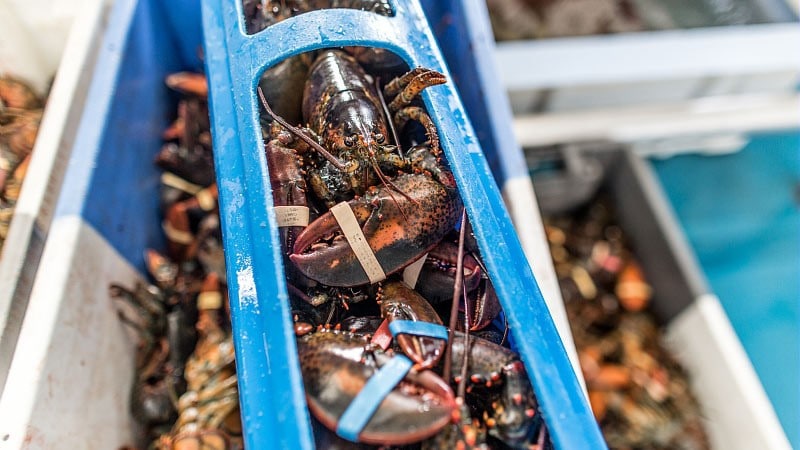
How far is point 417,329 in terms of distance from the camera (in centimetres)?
92

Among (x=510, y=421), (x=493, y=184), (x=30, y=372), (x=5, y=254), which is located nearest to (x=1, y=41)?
(x=5, y=254)

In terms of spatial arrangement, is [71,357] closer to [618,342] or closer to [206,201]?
[206,201]

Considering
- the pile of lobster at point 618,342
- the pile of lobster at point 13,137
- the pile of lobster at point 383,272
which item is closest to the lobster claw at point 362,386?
the pile of lobster at point 383,272

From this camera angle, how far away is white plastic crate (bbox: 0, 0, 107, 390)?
1.23 meters

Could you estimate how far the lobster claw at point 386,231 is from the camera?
102 cm

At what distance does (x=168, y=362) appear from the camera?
150 centimetres

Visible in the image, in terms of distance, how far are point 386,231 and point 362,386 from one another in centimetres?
31

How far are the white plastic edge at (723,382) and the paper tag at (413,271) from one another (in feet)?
4.51

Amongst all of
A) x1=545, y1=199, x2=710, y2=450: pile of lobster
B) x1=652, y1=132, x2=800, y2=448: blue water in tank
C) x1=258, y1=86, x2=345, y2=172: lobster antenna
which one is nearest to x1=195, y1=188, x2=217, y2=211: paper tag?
x1=258, y1=86, x2=345, y2=172: lobster antenna

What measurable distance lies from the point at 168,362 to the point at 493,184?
102 cm

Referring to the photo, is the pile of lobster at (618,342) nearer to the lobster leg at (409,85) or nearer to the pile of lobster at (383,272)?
the pile of lobster at (383,272)

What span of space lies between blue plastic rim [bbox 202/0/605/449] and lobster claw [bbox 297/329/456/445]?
34mm

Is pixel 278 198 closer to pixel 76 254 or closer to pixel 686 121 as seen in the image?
pixel 76 254

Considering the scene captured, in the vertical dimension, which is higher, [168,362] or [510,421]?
[168,362]
